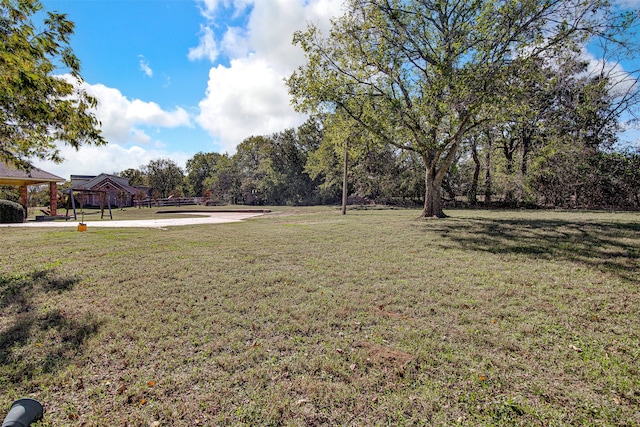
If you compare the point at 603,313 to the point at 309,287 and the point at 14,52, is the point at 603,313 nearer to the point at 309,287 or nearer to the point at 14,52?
the point at 309,287

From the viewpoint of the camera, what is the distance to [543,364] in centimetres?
265

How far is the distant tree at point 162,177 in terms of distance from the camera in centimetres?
4891

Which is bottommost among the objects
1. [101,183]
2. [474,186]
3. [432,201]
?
[432,201]

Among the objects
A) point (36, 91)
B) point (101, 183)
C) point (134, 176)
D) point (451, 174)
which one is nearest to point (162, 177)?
point (134, 176)

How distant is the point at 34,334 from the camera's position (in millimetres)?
3131

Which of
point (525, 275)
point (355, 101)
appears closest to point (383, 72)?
point (355, 101)

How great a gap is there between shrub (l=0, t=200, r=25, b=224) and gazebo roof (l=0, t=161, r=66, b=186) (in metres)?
2.65

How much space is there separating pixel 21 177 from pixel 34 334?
64.3 ft

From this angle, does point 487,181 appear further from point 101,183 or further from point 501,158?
point 101,183

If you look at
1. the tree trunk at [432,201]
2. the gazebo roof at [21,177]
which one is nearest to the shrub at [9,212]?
the gazebo roof at [21,177]

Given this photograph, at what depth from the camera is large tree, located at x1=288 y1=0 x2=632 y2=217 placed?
29.3ft

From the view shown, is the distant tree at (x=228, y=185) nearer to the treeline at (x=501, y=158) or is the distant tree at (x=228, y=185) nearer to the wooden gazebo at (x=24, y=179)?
the treeline at (x=501, y=158)

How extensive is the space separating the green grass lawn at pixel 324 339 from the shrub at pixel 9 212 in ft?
36.9

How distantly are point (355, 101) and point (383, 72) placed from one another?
1.46m
